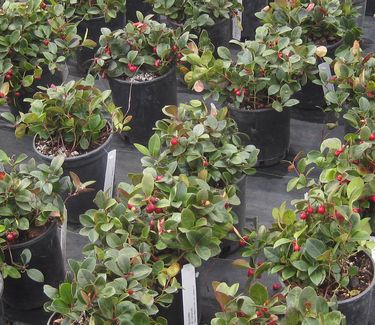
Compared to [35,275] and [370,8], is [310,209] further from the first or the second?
[370,8]

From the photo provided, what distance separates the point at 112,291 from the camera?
5.53ft

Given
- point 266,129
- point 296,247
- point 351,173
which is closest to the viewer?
point 296,247

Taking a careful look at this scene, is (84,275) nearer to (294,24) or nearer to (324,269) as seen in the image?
(324,269)

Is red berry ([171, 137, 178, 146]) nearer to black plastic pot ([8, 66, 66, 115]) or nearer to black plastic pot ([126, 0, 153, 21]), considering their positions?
black plastic pot ([8, 66, 66, 115])

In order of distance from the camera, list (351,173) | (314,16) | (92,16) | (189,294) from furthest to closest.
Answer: (92,16) < (314,16) < (351,173) < (189,294)

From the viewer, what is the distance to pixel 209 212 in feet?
6.38

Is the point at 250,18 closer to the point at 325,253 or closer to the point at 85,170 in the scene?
the point at 85,170

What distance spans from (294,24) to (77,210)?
126cm

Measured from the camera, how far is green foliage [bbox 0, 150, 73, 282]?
211 centimetres

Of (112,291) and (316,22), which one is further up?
(316,22)

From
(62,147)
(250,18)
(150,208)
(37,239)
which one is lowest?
(37,239)

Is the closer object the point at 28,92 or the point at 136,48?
the point at 136,48

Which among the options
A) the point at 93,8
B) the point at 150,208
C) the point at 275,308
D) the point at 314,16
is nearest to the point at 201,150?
the point at 150,208

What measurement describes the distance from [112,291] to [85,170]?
0.98 meters
